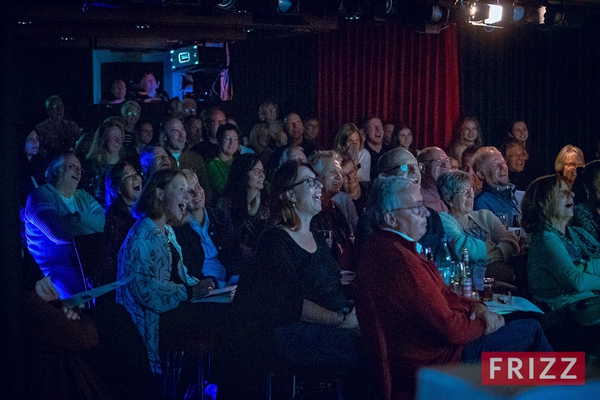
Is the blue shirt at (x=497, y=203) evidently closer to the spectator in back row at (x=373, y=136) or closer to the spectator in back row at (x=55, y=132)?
the spectator in back row at (x=373, y=136)

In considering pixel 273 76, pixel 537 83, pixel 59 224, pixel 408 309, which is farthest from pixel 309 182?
pixel 273 76

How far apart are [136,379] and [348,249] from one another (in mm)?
1756

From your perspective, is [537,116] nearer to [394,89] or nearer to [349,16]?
[394,89]

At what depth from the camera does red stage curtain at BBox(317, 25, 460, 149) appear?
29.5 ft

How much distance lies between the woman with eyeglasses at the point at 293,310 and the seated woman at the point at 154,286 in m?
0.42

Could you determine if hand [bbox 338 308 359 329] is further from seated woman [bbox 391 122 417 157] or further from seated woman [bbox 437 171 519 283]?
seated woman [bbox 391 122 417 157]

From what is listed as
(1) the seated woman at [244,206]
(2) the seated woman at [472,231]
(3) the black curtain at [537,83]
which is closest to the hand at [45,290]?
(1) the seated woman at [244,206]

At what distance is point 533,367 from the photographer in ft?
8.88

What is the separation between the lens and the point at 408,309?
2.99m

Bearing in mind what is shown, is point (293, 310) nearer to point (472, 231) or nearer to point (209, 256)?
point (209, 256)

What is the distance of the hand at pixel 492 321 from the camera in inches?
124

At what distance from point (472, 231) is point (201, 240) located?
1.72 meters

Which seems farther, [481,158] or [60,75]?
[60,75]

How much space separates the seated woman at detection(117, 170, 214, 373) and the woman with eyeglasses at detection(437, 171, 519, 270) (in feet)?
5.06
